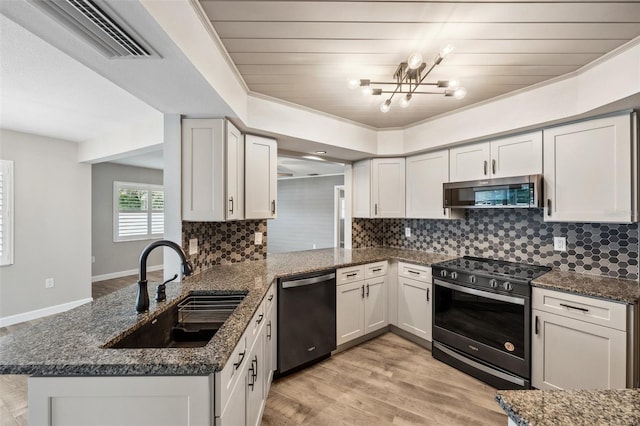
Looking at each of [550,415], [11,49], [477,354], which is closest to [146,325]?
[550,415]

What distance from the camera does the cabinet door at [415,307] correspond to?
9.30 ft

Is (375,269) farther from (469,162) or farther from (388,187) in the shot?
(469,162)

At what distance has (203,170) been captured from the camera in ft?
7.22

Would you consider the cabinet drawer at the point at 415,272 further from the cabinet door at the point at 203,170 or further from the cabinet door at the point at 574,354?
the cabinet door at the point at 203,170

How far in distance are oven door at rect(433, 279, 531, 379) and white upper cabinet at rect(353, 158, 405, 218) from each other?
108cm

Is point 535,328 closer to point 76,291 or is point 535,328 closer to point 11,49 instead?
point 11,49

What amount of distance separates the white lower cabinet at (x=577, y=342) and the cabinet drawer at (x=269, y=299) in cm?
200

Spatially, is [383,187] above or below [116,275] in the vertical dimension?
above

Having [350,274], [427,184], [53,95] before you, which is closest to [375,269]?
[350,274]

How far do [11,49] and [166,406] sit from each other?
2439 millimetres

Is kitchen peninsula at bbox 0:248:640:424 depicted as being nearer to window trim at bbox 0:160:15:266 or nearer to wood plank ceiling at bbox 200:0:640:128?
wood plank ceiling at bbox 200:0:640:128

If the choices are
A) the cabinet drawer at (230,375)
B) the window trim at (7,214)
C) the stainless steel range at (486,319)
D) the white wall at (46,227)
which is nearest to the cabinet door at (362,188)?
the stainless steel range at (486,319)

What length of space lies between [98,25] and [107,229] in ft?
19.8

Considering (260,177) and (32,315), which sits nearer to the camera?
(260,177)
